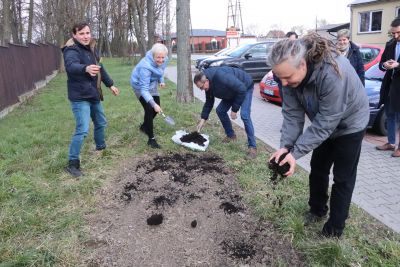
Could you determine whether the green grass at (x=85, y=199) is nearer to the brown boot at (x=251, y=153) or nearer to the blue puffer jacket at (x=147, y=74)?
the brown boot at (x=251, y=153)

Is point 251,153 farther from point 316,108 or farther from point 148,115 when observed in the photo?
point 316,108

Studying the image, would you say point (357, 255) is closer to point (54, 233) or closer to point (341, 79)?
point (341, 79)

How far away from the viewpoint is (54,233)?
3186mm

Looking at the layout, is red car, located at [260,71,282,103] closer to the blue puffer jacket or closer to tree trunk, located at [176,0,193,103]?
tree trunk, located at [176,0,193,103]

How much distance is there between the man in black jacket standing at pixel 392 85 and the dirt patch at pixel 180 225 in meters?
2.56

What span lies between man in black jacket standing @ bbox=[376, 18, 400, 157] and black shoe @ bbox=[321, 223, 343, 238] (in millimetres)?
2768

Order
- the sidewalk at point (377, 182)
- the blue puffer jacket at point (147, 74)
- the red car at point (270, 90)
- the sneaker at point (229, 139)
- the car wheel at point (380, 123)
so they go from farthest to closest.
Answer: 1. the red car at point (270, 90)
2. the car wheel at point (380, 123)
3. the sneaker at point (229, 139)
4. the blue puffer jacket at point (147, 74)
5. the sidewalk at point (377, 182)

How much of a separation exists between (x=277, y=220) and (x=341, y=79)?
61.1 inches

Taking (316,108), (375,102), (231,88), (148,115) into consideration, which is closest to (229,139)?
(231,88)

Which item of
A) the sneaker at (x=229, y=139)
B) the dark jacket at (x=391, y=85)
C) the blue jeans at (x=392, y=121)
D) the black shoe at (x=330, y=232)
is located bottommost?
the black shoe at (x=330, y=232)

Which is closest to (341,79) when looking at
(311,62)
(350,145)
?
(311,62)

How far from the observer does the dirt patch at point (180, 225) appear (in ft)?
9.59

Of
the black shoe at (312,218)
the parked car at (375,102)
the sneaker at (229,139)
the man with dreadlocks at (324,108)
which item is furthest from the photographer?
the parked car at (375,102)

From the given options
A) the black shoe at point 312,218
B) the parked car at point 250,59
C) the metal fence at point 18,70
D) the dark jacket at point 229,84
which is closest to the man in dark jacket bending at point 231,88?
the dark jacket at point 229,84
